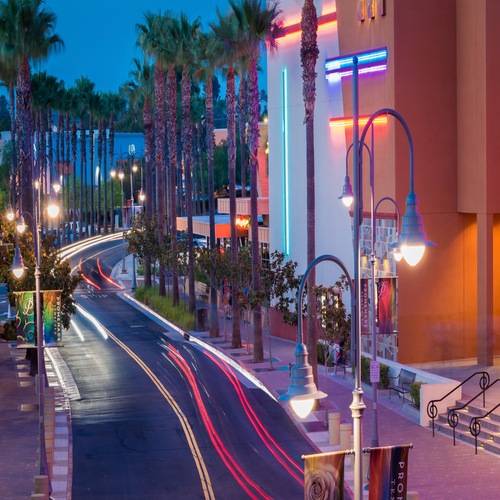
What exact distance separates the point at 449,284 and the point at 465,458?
1389cm

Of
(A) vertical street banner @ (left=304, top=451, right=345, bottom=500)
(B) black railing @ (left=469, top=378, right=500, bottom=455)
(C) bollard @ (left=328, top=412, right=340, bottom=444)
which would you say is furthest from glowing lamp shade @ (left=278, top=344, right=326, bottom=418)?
(C) bollard @ (left=328, top=412, right=340, bottom=444)

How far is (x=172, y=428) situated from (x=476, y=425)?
30.8 ft

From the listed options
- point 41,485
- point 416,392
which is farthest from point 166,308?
point 41,485

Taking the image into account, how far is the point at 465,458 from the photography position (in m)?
28.7

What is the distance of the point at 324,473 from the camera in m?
16.6

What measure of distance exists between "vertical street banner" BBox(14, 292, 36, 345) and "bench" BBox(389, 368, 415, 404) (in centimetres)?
1230

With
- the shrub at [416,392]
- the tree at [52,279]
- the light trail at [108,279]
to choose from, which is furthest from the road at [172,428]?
the light trail at [108,279]

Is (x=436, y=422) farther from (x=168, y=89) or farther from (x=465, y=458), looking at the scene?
(x=168, y=89)

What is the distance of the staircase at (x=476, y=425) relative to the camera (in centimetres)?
2976

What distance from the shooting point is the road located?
27.2 metres

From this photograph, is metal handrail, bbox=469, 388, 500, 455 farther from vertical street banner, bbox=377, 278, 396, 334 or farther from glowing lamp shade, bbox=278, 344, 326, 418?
glowing lamp shade, bbox=278, 344, 326, 418

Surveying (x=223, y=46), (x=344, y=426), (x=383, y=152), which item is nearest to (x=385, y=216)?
(x=383, y=152)

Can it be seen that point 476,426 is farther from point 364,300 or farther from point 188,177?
point 188,177

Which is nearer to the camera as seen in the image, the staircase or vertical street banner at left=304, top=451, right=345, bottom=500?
vertical street banner at left=304, top=451, right=345, bottom=500
